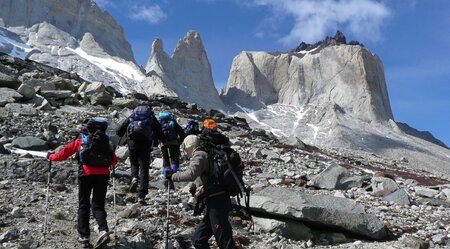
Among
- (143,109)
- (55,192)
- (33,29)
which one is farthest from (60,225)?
(33,29)

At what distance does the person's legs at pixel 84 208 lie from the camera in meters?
8.41

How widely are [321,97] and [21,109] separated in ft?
553

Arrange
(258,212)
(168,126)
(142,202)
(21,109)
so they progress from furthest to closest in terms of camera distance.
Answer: (21,109), (168,126), (142,202), (258,212)

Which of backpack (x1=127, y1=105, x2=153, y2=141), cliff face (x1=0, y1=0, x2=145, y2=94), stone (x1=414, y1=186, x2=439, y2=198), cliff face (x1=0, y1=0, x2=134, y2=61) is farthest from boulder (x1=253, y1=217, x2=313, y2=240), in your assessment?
cliff face (x1=0, y1=0, x2=134, y2=61)

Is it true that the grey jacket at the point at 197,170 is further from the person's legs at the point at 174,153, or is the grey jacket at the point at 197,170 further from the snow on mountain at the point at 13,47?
the snow on mountain at the point at 13,47

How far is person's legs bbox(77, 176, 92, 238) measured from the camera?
8.41 metres

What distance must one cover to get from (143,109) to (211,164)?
450 centimetres

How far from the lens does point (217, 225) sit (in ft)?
25.3

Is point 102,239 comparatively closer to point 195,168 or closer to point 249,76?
point 195,168

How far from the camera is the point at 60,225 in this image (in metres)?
9.54

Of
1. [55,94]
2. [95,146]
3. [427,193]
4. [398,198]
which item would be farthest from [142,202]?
[55,94]

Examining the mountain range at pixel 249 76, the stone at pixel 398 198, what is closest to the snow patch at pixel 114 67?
the mountain range at pixel 249 76

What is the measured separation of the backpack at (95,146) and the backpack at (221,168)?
6.15 ft

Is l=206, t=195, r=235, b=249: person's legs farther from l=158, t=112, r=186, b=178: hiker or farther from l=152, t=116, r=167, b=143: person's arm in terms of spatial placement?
l=158, t=112, r=186, b=178: hiker
